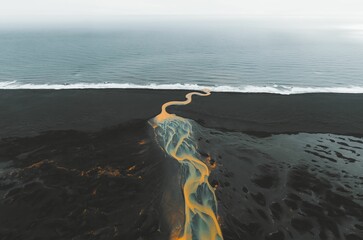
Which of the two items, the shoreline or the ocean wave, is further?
the ocean wave

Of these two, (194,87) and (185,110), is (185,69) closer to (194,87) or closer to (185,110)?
(194,87)

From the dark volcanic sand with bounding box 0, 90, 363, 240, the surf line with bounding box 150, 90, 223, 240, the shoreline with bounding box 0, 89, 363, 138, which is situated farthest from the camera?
the shoreline with bounding box 0, 89, 363, 138

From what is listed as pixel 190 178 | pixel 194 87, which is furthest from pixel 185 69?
pixel 190 178

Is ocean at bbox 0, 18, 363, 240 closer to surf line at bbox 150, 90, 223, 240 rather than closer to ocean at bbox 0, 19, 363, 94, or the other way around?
surf line at bbox 150, 90, 223, 240

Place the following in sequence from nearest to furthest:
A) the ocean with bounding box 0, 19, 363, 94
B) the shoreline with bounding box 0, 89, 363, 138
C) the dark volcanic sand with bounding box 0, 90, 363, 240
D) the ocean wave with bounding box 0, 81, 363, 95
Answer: the dark volcanic sand with bounding box 0, 90, 363, 240
the shoreline with bounding box 0, 89, 363, 138
the ocean wave with bounding box 0, 81, 363, 95
the ocean with bounding box 0, 19, 363, 94

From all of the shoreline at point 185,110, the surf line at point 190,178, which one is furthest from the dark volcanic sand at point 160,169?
the surf line at point 190,178

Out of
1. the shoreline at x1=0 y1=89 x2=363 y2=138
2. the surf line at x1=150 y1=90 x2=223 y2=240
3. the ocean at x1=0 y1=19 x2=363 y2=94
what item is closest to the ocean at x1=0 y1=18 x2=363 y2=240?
the surf line at x1=150 y1=90 x2=223 y2=240
